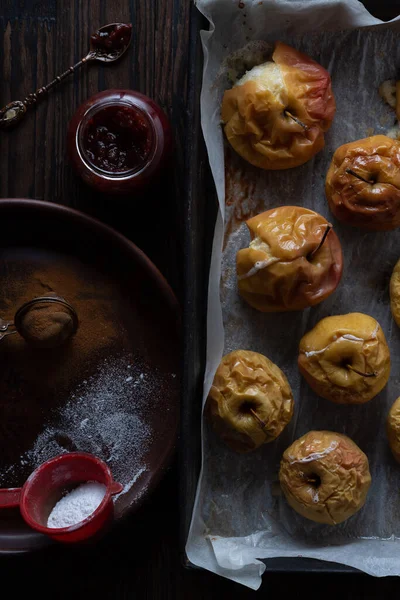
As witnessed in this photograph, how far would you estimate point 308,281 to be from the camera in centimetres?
205

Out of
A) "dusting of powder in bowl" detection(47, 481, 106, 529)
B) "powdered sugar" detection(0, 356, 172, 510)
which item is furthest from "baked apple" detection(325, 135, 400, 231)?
"dusting of powder in bowl" detection(47, 481, 106, 529)

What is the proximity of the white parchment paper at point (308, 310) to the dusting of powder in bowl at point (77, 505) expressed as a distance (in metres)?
0.31

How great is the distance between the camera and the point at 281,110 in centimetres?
207

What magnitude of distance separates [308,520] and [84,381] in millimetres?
824

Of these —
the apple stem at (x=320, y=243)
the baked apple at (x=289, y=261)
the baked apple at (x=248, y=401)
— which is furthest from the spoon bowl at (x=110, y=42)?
the baked apple at (x=248, y=401)

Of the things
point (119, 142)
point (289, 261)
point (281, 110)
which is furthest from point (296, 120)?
point (119, 142)

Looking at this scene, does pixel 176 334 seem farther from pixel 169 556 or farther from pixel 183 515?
pixel 169 556

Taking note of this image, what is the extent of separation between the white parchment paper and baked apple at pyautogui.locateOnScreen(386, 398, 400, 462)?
0.19 ft

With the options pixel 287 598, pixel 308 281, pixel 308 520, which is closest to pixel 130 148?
pixel 308 281

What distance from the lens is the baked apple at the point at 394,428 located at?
2.07 m

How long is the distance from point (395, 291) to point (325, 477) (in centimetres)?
59

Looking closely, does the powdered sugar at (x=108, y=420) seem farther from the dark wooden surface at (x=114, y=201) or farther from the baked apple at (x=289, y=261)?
the baked apple at (x=289, y=261)

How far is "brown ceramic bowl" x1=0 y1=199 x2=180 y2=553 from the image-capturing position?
86.0 inches

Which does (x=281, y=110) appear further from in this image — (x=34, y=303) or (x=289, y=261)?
(x=34, y=303)
